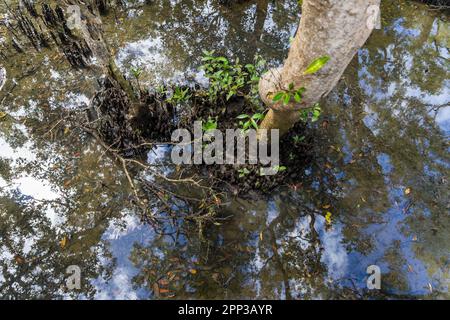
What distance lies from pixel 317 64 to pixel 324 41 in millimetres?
131

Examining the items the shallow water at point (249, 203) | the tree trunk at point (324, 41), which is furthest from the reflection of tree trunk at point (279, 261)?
the tree trunk at point (324, 41)

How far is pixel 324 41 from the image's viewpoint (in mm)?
1937

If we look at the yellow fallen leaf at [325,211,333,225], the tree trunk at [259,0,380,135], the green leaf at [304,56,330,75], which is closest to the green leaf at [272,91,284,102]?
the tree trunk at [259,0,380,135]

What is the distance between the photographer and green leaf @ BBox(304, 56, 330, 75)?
6.45 feet

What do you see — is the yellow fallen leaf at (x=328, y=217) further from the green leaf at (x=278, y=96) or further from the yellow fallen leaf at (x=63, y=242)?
the yellow fallen leaf at (x=63, y=242)

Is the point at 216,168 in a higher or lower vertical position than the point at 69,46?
lower

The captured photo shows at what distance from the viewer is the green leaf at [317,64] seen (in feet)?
6.45

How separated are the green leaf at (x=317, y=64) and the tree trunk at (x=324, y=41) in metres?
0.05

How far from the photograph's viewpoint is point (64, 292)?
9.07 ft
